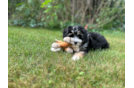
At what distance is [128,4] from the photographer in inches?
55.3

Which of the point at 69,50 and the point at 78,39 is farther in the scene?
the point at 69,50

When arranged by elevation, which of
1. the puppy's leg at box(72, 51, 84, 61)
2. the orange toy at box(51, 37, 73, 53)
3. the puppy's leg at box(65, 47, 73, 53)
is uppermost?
the orange toy at box(51, 37, 73, 53)

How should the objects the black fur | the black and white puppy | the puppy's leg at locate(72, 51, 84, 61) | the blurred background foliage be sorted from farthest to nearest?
the blurred background foliage, the black fur, the black and white puppy, the puppy's leg at locate(72, 51, 84, 61)

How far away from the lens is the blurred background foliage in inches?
281

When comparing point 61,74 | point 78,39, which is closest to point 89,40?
point 78,39

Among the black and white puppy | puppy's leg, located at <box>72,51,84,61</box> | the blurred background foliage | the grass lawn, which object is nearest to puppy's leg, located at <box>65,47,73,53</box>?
the black and white puppy

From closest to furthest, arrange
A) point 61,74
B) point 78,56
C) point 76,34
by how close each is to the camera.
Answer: point 61,74
point 78,56
point 76,34

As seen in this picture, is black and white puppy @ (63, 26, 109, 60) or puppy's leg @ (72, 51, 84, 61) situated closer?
puppy's leg @ (72, 51, 84, 61)

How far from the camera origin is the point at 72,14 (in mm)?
7316

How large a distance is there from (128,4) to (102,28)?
660cm

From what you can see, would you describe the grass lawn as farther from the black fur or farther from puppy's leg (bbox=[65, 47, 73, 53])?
the black fur

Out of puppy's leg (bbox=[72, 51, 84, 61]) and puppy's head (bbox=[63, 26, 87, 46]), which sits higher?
puppy's head (bbox=[63, 26, 87, 46])

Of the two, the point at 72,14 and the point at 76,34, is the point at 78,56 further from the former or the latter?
the point at 72,14
